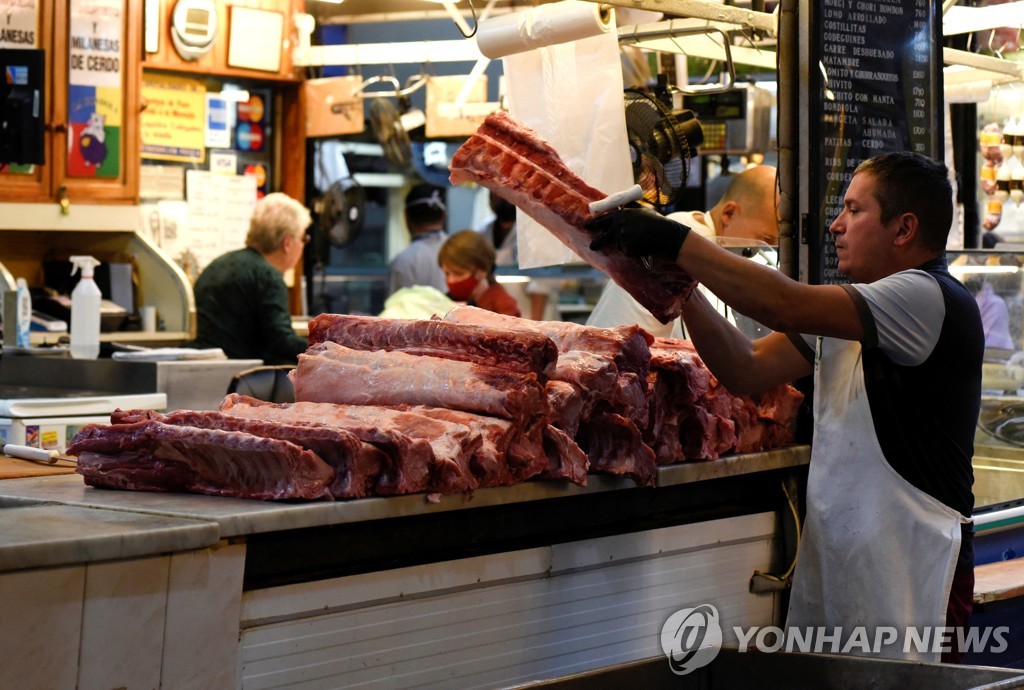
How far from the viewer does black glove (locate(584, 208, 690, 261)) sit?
306 cm

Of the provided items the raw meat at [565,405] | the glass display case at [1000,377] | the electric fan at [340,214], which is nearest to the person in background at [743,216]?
the glass display case at [1000,377]

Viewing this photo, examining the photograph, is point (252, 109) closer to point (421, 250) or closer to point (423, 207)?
point (423, 207)

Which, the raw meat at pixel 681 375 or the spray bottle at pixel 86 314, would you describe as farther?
the spray bottle at pixel 86 314

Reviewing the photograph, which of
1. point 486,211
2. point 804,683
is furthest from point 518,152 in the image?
point 486,211

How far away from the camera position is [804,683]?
9.32 feet

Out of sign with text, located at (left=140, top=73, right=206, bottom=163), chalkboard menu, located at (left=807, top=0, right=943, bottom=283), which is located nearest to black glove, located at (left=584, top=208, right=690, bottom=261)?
chalkboard menu, located at (left=807, top=0, right=943, bottom=283)

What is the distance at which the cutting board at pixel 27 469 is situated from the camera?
133 inches

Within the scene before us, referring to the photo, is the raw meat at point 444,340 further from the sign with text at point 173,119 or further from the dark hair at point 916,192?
the sign with text at point 173,119

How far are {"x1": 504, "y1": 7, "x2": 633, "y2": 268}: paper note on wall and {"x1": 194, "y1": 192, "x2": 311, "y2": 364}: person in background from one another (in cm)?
324

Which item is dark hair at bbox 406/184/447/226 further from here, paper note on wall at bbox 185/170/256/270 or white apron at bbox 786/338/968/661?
white apron at bbox 786/338/968/661

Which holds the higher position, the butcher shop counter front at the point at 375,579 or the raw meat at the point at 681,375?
the raw meat at the point at 681,375

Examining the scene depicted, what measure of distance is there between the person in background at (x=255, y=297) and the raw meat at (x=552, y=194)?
12.7 ft

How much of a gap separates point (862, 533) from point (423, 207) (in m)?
7.12

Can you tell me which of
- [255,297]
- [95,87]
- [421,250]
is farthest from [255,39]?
[255,297]
